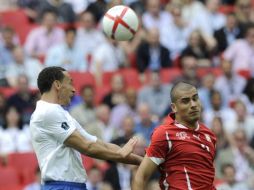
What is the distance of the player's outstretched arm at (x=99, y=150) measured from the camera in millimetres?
9172

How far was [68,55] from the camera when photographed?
58.4 ft

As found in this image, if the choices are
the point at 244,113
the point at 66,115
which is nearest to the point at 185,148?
the point at 66,115

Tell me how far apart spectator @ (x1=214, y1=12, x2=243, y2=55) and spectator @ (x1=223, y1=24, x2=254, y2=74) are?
1.12 feet

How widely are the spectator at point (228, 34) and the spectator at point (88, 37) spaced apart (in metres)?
2.30

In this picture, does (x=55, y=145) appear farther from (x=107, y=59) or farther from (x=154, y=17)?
(x=154, y=17)

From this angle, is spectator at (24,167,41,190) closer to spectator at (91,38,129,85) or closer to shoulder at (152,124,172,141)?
spectator at (91,38,129,85)

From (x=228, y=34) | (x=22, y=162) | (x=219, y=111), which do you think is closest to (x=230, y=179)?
(x=219, y=111)

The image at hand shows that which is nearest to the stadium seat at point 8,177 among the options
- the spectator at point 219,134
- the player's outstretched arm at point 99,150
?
the spectator at point 219,134

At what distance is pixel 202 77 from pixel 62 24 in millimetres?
3487

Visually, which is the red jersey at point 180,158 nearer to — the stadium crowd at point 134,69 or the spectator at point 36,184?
the stadium crowd at point 134,69

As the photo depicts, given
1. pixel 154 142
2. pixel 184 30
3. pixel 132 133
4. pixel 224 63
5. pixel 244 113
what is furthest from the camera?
pixel 184 30

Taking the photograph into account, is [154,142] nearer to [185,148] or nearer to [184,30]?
[185,148]

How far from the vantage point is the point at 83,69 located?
1795cm

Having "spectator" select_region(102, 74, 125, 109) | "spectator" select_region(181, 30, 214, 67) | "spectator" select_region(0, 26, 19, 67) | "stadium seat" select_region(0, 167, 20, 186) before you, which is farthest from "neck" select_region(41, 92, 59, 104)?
"spectator" select_region(181, 30, 214, 67)
